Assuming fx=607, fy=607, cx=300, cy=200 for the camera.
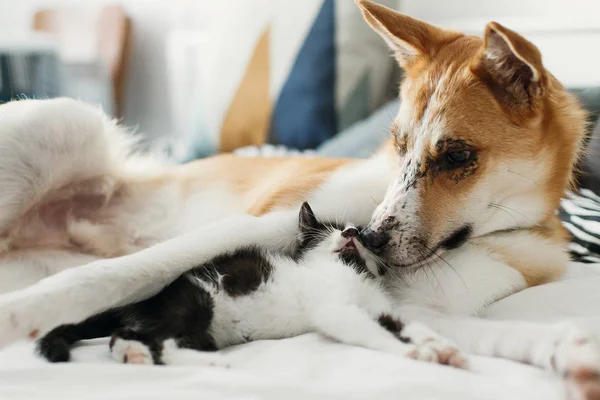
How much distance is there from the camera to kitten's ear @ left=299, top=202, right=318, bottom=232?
4.49 ft

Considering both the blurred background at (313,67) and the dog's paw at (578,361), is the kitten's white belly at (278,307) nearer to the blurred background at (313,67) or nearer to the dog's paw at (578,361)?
the dog's paw at (578,361)

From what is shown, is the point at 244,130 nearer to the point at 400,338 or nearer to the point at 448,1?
the point at 448,1

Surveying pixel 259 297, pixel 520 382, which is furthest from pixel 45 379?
pixel 520 382

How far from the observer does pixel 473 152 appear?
4.06ft

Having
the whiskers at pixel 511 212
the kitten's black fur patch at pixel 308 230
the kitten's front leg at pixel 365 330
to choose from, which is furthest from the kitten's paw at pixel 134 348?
the whiskers at pixel 511 212

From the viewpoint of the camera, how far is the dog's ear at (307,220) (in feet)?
4.48

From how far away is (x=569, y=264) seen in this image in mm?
1464

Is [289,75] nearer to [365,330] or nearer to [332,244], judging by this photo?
[332,244]

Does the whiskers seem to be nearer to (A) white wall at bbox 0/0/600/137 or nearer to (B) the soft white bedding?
(B) the soft white bedding

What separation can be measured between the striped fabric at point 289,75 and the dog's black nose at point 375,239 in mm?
1402

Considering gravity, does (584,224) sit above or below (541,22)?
below

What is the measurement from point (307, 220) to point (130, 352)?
1.69 feet

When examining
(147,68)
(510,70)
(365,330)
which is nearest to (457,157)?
(510,70)

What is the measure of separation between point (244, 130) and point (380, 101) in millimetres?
616
